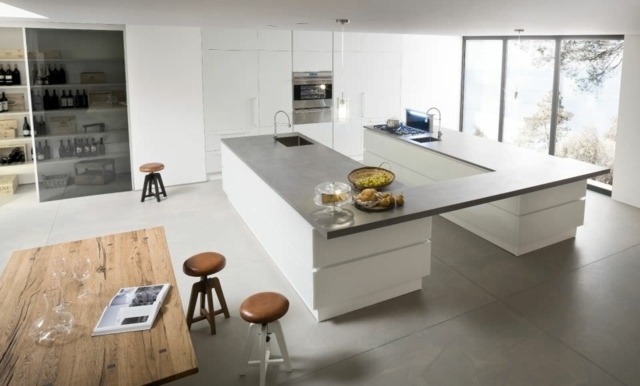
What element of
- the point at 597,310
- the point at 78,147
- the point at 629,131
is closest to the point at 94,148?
the point at 78,147

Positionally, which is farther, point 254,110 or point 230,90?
point 254,110

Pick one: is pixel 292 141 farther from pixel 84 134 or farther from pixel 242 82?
pixel 84 134

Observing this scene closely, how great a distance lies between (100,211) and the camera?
6.29 metres

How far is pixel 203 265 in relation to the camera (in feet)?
11.4

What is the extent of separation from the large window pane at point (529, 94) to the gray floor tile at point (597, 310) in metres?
3.54

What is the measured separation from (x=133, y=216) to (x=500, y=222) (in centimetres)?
428

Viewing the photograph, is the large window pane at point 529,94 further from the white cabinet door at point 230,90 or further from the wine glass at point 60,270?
the wine glass at point 60,270

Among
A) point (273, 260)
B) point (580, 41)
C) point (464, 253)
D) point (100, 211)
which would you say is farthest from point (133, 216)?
point (580, 41)

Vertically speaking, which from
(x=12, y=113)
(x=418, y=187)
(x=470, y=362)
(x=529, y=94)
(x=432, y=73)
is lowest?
(x=470, y=362)

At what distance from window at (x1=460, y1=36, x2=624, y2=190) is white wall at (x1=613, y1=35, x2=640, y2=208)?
13.0 inches

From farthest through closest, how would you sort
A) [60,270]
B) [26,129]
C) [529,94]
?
[529,94]
[26,129]
[60,270]

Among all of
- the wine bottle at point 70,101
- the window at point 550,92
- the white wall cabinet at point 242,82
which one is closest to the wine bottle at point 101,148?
the wine bottle at point 70,101

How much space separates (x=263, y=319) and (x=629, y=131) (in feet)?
Answer: 18.4

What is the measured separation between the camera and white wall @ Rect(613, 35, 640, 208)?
604cm
